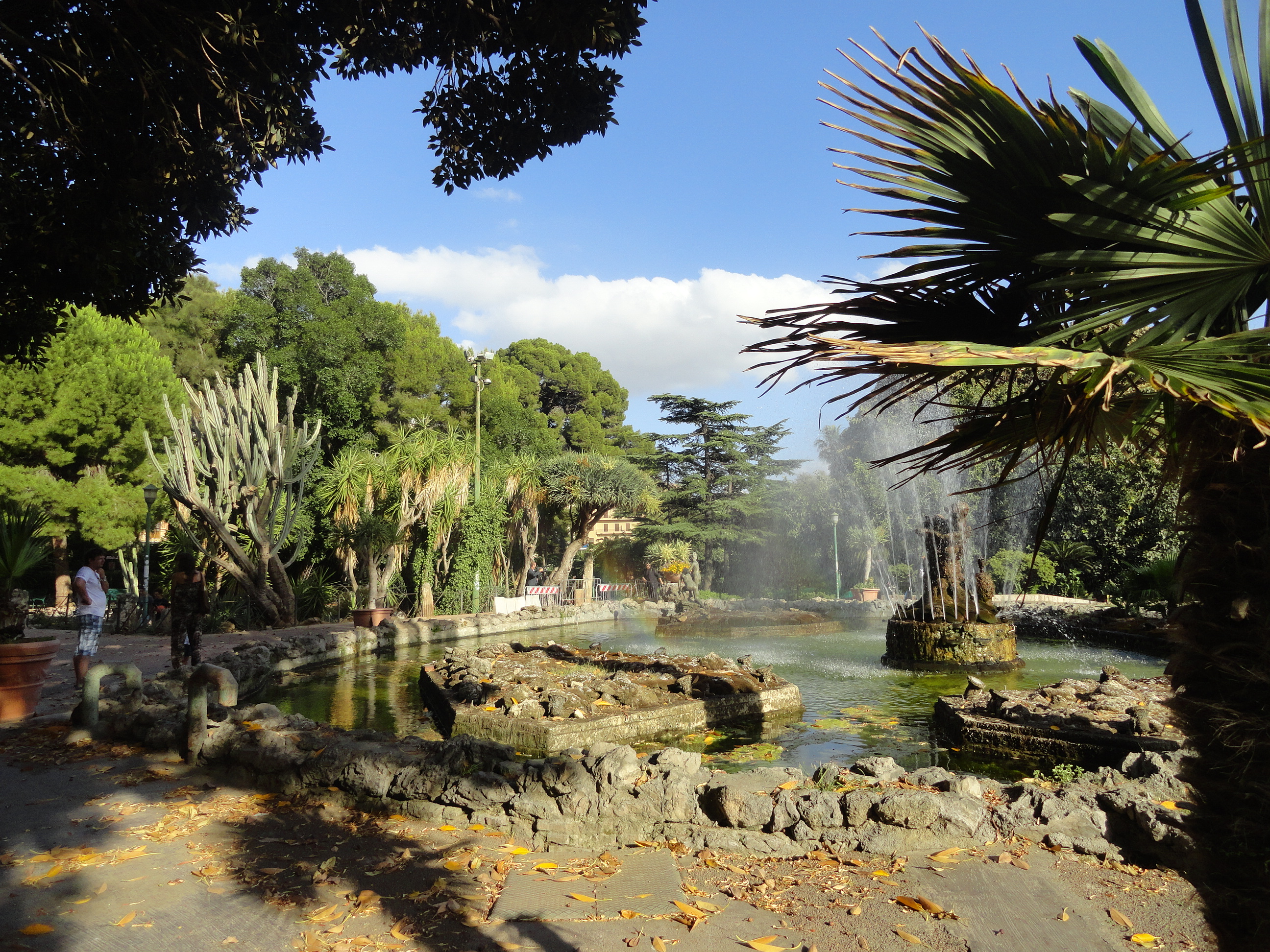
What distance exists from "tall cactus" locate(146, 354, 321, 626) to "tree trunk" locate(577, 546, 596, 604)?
358 inches

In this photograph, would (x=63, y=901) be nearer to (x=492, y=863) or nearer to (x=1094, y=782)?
(x=492, y=863)

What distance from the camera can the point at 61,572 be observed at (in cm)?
2162

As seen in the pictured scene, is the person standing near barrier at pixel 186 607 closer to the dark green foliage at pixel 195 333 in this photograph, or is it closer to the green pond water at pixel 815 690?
the green pond water at pixel 815 690

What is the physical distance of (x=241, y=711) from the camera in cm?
625

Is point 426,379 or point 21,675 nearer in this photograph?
point 21,675

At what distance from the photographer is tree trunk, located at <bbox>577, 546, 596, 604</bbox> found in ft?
78.5

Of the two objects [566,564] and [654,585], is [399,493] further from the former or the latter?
→ [654,585]

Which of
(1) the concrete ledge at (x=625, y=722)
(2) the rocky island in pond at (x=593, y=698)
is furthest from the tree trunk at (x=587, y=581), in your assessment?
(1) the concrete ledge at (x=625, y=722)

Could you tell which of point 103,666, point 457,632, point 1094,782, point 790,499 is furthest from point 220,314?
point 1094,782

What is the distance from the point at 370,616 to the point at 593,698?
954 centimetres

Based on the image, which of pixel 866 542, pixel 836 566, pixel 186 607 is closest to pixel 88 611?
pixel 186 607

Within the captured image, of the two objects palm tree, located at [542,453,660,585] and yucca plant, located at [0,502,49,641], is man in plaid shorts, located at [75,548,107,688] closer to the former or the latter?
yucca plant, located at [0,502,49,641]

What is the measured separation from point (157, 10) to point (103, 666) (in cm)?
519

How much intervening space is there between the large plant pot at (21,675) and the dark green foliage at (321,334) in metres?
19.7
